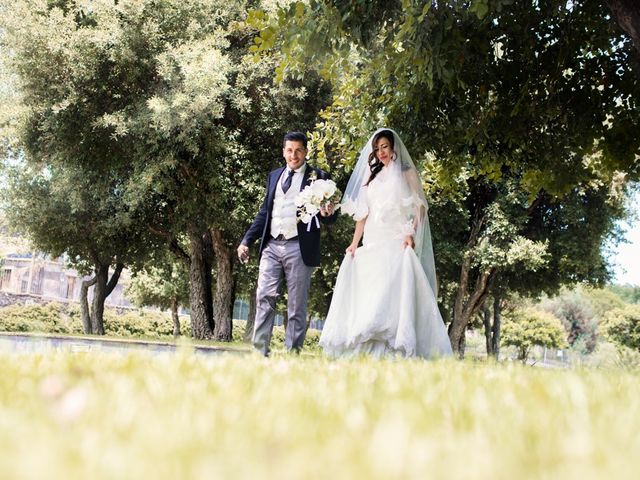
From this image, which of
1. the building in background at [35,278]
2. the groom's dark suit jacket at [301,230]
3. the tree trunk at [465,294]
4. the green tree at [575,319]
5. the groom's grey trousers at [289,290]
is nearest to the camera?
the groom's grey trousers at [289,290]

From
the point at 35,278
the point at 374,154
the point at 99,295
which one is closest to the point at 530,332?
the point at 35,278

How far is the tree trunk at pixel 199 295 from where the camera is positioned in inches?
1102

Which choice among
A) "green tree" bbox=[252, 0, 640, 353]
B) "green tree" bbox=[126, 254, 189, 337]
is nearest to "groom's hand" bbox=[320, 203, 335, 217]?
"green tree" bbox=[252, 0, 640, 353]

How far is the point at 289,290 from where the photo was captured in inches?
331

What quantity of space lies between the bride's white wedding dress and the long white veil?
26 mm

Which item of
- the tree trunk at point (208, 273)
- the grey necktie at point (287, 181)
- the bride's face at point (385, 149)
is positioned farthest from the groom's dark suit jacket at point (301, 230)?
the tree trunk at point (208, 273)

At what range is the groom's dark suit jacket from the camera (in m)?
8.38

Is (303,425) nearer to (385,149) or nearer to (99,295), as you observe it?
(385,149)

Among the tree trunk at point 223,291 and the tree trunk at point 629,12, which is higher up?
the tree trunk at point 629,12

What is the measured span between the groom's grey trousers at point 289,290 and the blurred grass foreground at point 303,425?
14.6 ft

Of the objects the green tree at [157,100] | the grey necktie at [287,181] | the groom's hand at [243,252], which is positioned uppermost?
the green tree at [157,100]

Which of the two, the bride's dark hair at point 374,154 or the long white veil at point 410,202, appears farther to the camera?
the bride's dark hair at point 374,154

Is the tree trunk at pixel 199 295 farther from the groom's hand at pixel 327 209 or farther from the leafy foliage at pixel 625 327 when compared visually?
the leafy foliage at pixel 625 327

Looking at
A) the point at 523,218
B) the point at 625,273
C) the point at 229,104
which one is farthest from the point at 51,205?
the point at 625,273
